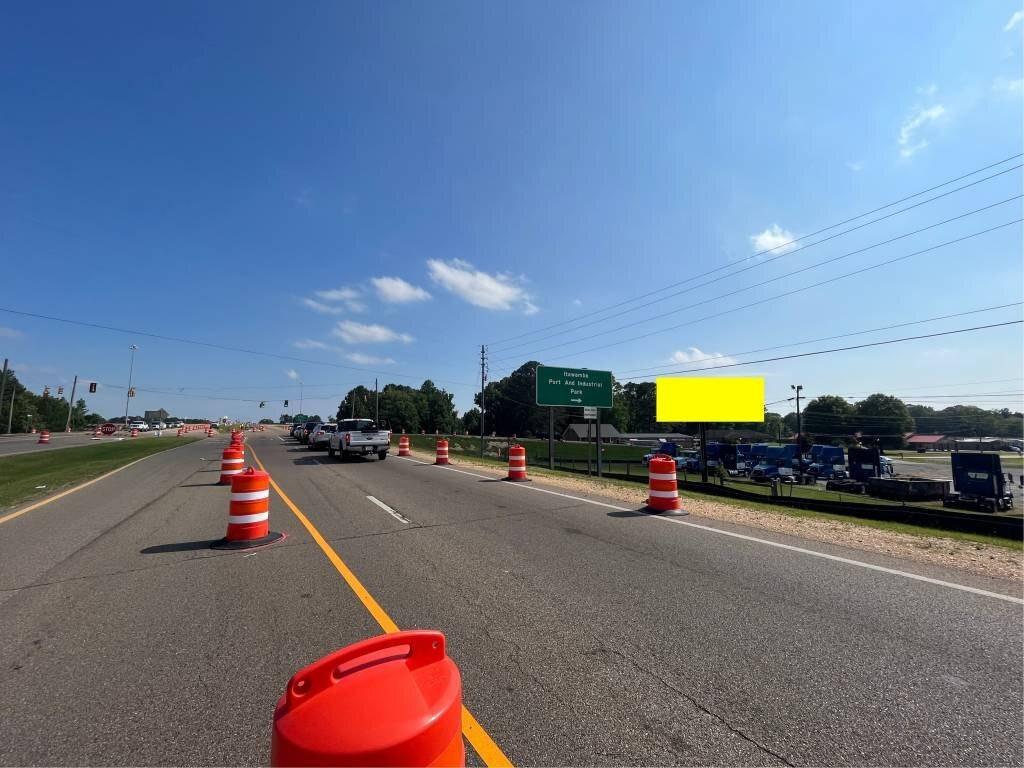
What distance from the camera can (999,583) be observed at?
5.11 metres

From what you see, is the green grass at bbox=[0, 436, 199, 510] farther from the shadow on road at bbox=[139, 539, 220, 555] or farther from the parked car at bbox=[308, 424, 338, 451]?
the parked car at bbox=[308, 424, 338, 451]

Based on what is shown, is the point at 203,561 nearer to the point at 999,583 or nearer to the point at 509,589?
the point at 509,589

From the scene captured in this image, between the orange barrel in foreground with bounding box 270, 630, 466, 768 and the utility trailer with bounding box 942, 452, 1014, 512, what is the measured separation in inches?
1056

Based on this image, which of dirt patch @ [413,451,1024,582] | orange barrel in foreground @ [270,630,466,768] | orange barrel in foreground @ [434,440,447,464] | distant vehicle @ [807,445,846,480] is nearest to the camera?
orange barrel in foreground @ [270,630,466,768]

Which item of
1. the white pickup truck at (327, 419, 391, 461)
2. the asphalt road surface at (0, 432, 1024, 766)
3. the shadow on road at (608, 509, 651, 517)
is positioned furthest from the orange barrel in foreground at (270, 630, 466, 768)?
the white pickup truck at (327, 419, 391, 461)

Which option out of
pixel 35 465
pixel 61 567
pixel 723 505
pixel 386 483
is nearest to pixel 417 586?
pixel 61 567

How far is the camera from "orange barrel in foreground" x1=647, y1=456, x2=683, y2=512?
939cm

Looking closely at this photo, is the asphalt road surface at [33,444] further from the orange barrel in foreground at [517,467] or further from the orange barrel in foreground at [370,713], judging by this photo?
the orange barrel in foreground at [370,713]

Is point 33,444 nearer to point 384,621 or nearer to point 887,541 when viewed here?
point 384,621

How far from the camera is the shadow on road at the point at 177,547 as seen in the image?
6.49 metres

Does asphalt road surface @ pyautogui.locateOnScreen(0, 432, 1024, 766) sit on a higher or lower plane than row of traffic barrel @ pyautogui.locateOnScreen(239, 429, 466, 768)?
lower

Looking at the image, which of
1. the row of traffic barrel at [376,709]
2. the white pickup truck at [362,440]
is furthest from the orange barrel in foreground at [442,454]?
the row of traffic barrel at [376,709]

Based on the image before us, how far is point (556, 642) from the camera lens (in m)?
3.68

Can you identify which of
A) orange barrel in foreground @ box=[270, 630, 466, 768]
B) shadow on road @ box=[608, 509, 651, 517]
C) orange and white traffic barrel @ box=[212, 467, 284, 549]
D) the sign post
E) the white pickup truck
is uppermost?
the sign post
